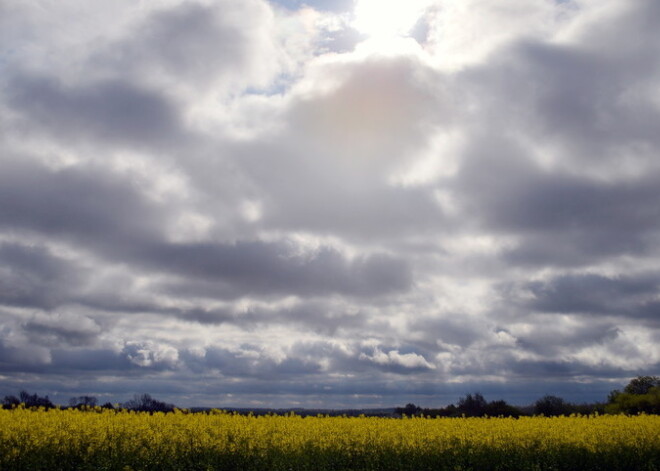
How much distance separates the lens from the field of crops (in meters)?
14.6

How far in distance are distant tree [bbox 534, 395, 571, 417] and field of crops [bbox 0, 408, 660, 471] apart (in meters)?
27.1

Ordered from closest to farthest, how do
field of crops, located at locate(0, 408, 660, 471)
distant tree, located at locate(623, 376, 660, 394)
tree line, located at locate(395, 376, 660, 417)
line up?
1. field of crops, located at locate(0, 408, 660, 471)
2. tree line, located at locate(395, 376, 660, 417)
3. distant tree, located at locate(623, 376, 660, 394)

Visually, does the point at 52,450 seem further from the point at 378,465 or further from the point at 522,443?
the point at 522,443

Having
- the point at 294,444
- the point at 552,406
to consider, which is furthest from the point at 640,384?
the point at 294,444

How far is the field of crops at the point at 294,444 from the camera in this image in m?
14.6

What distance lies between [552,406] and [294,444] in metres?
38.5

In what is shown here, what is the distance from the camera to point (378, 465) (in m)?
16.6

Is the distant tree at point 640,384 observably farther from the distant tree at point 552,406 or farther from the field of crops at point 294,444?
the field of crops at point 294,444

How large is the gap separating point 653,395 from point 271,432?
35980mm

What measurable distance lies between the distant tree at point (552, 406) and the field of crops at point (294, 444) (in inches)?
1065

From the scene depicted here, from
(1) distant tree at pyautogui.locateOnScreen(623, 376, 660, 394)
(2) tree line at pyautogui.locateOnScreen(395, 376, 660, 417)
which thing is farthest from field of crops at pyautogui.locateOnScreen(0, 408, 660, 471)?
(1) distant tree at pyautogui.locateOnScreen(623, 376, 660, 394)

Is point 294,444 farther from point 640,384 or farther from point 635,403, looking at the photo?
point 640,384

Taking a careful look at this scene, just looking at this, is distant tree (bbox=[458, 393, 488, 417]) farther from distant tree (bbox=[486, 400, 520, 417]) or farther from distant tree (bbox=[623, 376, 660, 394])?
distant tree (bbox=[623, 376, 660, 394])

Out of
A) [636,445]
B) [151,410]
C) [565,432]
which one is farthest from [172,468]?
[636,445]
